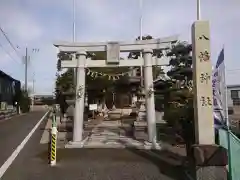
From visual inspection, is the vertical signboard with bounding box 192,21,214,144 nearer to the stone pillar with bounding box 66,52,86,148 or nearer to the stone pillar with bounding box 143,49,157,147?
the stone pillar with bounding box 143,49,157,147

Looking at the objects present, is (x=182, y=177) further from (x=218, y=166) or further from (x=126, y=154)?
(x=126, y=154)

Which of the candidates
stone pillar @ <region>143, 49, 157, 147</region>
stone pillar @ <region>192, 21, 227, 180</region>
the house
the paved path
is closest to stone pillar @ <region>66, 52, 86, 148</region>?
the paved path

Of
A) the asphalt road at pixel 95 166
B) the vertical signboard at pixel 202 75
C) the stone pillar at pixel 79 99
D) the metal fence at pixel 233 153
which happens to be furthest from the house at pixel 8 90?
the metal fence at pixel 233 153

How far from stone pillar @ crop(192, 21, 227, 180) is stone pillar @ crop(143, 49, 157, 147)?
19.7 feet

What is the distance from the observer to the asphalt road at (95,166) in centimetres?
946

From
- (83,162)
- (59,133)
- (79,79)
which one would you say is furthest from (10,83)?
(83,162)

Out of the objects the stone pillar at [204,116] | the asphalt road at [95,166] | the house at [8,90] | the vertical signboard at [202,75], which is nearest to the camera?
the stone pillar at [204,116]

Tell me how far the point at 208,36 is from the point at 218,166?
10.7 feet

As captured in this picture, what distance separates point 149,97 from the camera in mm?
15023

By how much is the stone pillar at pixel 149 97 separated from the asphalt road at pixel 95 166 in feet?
3.88

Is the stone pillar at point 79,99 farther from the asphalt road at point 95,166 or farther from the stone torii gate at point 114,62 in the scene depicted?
the asphalt road at point 95,166

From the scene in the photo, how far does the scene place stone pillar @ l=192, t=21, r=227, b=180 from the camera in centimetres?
814

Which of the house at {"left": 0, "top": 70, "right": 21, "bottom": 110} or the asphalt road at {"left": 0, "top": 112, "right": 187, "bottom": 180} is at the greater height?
the house at {"left": 0, "top": 70, "right": 21, "bottom": 110}

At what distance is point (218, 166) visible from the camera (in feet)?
26.7
